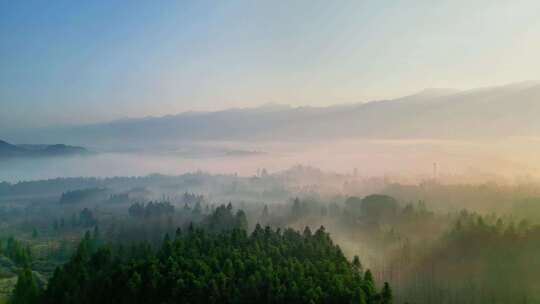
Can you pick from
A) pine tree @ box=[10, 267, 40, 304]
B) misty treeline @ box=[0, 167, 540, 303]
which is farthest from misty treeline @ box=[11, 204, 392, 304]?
misty treeline @ box=[0, 167, 540, 303]

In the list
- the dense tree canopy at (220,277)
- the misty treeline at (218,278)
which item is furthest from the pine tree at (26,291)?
the dense tree canopy at (220,277)

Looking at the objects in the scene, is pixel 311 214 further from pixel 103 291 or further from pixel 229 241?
pixel 103 291

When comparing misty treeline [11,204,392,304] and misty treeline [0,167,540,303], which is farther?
misty treeline [0,167,540,303]

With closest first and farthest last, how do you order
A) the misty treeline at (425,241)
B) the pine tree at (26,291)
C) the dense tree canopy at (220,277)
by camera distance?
the dense tree canopy at (220,277), the pine tree at (26,291), the misty treeline at (425,241)

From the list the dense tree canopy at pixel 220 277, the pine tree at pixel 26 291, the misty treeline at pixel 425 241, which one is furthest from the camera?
the misty treeline at pixel 425 241

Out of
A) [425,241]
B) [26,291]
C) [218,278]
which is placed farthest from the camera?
[425,241]

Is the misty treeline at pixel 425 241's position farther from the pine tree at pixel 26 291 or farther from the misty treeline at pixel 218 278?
the misty treeline at pixel 218 278

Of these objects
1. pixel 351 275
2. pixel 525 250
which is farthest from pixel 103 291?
pixel 525 250

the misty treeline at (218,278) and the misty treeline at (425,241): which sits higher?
the misty treeline at (218,278)

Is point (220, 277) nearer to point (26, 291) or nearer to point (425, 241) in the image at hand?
point (26, 291)

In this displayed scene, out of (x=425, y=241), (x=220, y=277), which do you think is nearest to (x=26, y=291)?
(x=220, y=277)

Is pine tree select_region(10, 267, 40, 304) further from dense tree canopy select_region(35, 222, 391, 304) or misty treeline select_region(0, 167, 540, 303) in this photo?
dense tree canopy select_region(35, 222, 391, 304)

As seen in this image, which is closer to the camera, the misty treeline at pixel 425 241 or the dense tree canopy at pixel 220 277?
the dense tree canopy at pixel 220 277
